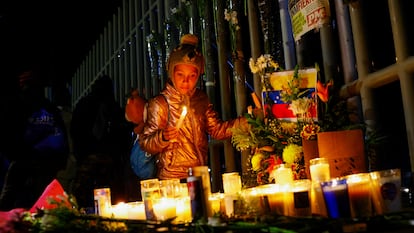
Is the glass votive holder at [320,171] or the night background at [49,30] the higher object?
the night background at [49,30]

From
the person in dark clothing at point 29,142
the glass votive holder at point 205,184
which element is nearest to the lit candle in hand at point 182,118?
the glass votive holder at point 205,184

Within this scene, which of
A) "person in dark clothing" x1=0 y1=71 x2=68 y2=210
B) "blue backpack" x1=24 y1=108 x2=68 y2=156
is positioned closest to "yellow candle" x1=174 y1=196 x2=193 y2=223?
"person in dark clothing" x1=0 y1=71 x2=68 y2=210

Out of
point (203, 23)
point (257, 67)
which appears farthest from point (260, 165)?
point (203, 23)

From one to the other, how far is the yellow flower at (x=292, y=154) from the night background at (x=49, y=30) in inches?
145

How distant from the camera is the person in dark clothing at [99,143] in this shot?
17.3 feet

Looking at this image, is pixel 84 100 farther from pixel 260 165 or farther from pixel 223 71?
pixel 260 165

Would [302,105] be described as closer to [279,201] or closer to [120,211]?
[279,201]

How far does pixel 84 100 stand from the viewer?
5.55m

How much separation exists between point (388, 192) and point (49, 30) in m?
7.27

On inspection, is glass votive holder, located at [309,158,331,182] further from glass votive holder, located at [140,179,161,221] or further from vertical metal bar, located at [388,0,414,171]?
glass votive holder, located at [140,179,161,221]

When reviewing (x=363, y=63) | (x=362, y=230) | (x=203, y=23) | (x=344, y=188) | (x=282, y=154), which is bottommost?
(x=362, y=230)

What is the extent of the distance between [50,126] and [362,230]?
3723mm

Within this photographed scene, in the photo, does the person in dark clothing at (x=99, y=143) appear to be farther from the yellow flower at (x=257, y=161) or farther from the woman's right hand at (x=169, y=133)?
the yellow flower at (x=257, y=161)

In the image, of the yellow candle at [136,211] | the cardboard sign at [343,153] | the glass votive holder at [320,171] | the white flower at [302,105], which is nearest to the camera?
the glass votive holder at [320,171]
